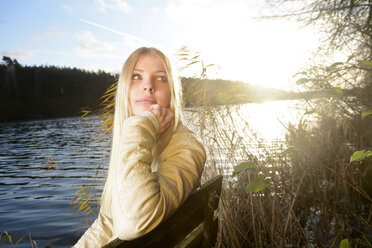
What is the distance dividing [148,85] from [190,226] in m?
0.80

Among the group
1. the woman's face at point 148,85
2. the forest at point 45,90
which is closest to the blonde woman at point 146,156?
the woman's face at point 148,85

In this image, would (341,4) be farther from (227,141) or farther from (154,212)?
(154,212)

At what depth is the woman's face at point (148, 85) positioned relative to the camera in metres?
1.62

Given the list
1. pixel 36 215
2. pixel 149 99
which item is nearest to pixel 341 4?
pixel 149 99

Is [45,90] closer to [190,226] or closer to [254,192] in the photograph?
[254,192]

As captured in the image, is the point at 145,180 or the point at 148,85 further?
the point at 148,85

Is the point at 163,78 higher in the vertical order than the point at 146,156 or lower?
higher

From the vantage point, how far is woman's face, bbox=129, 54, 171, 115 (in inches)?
63.9

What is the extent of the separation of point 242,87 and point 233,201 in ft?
4.74

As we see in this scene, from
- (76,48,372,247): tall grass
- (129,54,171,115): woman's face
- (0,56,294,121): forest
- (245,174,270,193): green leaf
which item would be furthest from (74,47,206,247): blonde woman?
(0,56,294,121): forest

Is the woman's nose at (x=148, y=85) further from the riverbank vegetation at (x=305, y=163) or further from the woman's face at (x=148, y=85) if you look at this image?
the riverbank vegetation at (x=305, y=163)

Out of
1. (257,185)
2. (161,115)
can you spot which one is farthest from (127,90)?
(257,185)

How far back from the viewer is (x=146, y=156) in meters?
1.19

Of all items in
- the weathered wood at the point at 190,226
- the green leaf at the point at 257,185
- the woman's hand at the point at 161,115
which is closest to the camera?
the weathered wood at the point at 190,226
